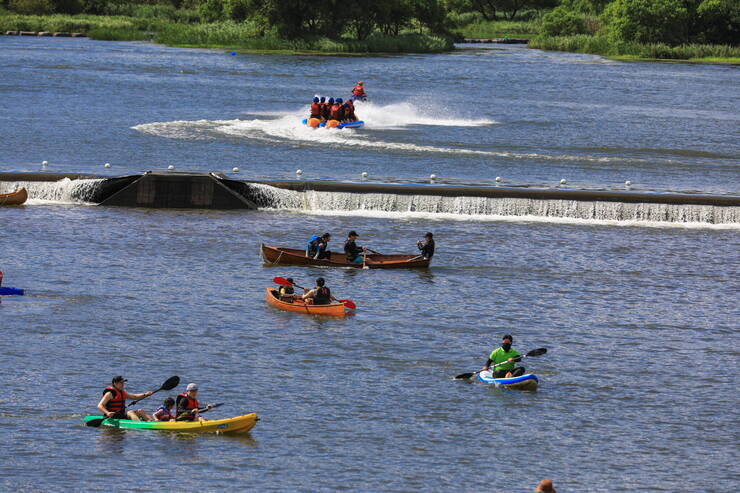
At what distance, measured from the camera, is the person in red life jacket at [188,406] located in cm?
2581

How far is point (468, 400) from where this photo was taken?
28.6 meters

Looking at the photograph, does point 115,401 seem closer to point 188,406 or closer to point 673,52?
point 188,406

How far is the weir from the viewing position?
4997 cm

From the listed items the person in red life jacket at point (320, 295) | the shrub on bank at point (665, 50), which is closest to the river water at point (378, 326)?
the person in red life jacket at point (320, 295)

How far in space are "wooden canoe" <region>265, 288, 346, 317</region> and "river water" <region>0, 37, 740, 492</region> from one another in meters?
0.46

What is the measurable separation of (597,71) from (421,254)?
93.9 meters

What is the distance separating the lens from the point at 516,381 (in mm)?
29359

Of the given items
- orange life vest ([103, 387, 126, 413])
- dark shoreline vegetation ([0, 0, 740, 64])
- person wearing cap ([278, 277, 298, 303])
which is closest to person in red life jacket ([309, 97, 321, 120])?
person wearing cap ([278, 277, 298, 303])

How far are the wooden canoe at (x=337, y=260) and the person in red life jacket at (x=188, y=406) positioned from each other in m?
15.1

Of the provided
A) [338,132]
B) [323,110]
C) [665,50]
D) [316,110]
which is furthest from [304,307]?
[665,50]

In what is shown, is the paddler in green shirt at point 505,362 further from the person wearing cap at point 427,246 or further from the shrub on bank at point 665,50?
the shrub on bank at point 665,50

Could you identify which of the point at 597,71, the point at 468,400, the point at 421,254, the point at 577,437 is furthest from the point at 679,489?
the point at 597,71

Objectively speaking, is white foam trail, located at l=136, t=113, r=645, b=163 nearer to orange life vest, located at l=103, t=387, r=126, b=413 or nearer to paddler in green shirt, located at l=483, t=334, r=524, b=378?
paddler in green shirt, located at l=483, t=334, r=524, b=378

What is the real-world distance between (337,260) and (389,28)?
121 metres
